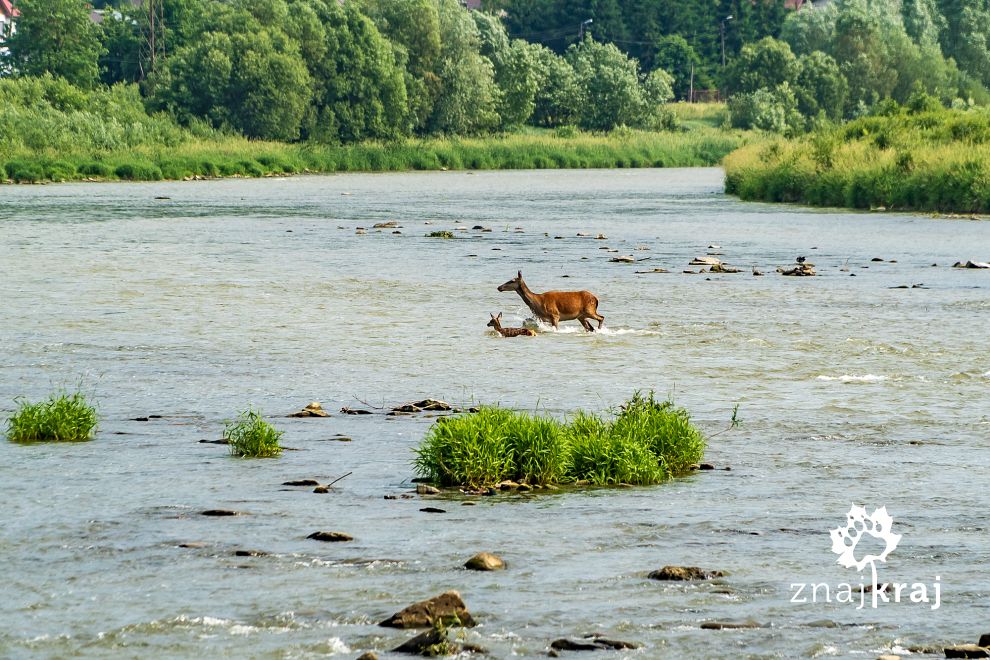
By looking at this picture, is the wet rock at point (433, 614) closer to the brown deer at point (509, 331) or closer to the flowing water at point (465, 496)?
the flowing water at point (465, 496)

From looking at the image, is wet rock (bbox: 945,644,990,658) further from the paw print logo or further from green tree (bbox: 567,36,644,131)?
green tree (bbox: 567,36,644,131)

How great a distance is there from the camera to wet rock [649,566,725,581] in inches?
386

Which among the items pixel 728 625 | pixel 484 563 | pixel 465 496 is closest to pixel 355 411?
pixel 465 496

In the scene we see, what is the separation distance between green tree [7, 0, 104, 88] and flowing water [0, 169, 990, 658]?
8661 cm

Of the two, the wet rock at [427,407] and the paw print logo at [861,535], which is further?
the wet rock at [427,407]

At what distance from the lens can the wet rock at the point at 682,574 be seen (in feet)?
32.2

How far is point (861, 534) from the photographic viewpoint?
1085cm

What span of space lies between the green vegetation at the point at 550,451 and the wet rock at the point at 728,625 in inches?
155

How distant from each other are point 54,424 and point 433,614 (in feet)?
22.1

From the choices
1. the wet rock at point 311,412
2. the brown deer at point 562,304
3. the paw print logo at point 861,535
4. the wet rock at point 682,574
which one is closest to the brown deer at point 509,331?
the brown deer at point 562,304

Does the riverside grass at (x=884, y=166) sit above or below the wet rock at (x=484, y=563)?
above

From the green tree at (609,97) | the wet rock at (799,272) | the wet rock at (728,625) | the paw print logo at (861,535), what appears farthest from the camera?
the green tree at (609,97)

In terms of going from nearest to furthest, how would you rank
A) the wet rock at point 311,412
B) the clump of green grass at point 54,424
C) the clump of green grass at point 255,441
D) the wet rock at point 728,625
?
the wet rock at point 728,625 < the clump of green grass at point 255,441 < the clump of green grass at point 54,424 < the wet rock at point 311,412

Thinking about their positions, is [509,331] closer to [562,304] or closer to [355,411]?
[562,304]
